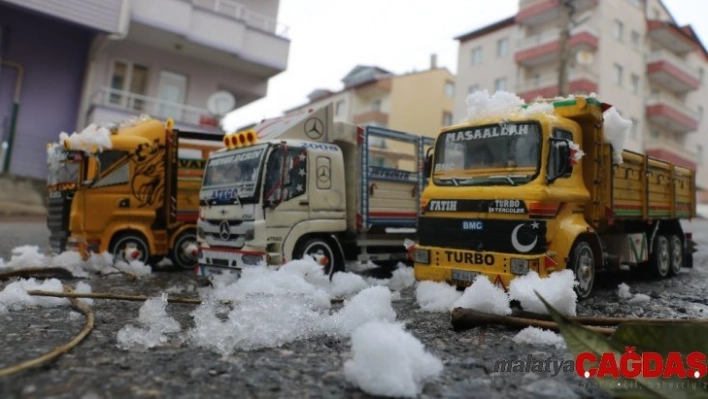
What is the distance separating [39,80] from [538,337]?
58.5 ft

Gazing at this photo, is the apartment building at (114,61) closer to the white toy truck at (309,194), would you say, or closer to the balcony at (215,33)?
the balcony at (215,33)

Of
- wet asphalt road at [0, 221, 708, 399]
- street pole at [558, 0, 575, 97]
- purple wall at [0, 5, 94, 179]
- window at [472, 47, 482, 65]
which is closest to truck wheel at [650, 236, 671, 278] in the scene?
wet asphalt road at [0, 221, 708, 399]

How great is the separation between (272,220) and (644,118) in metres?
32.5

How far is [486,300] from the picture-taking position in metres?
4.45

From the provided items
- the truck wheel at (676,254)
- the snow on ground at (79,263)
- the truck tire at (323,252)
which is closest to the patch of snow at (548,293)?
the truck tire at (323,252)

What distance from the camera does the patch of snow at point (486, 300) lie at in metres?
4.39

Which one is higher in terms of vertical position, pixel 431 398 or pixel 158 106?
pixel 158 106

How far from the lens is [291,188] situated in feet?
22.3

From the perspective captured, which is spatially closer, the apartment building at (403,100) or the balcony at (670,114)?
the balcony at (670,114)

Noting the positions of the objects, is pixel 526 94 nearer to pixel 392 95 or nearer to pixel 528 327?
pixel 392 95

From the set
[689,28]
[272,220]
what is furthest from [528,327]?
[689,28]

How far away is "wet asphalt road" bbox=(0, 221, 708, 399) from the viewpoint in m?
2.73

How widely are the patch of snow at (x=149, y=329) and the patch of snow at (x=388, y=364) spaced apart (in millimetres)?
1655

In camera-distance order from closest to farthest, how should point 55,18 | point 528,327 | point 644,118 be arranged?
1. point 528,327
2. point 55,18
3. point 644,118
